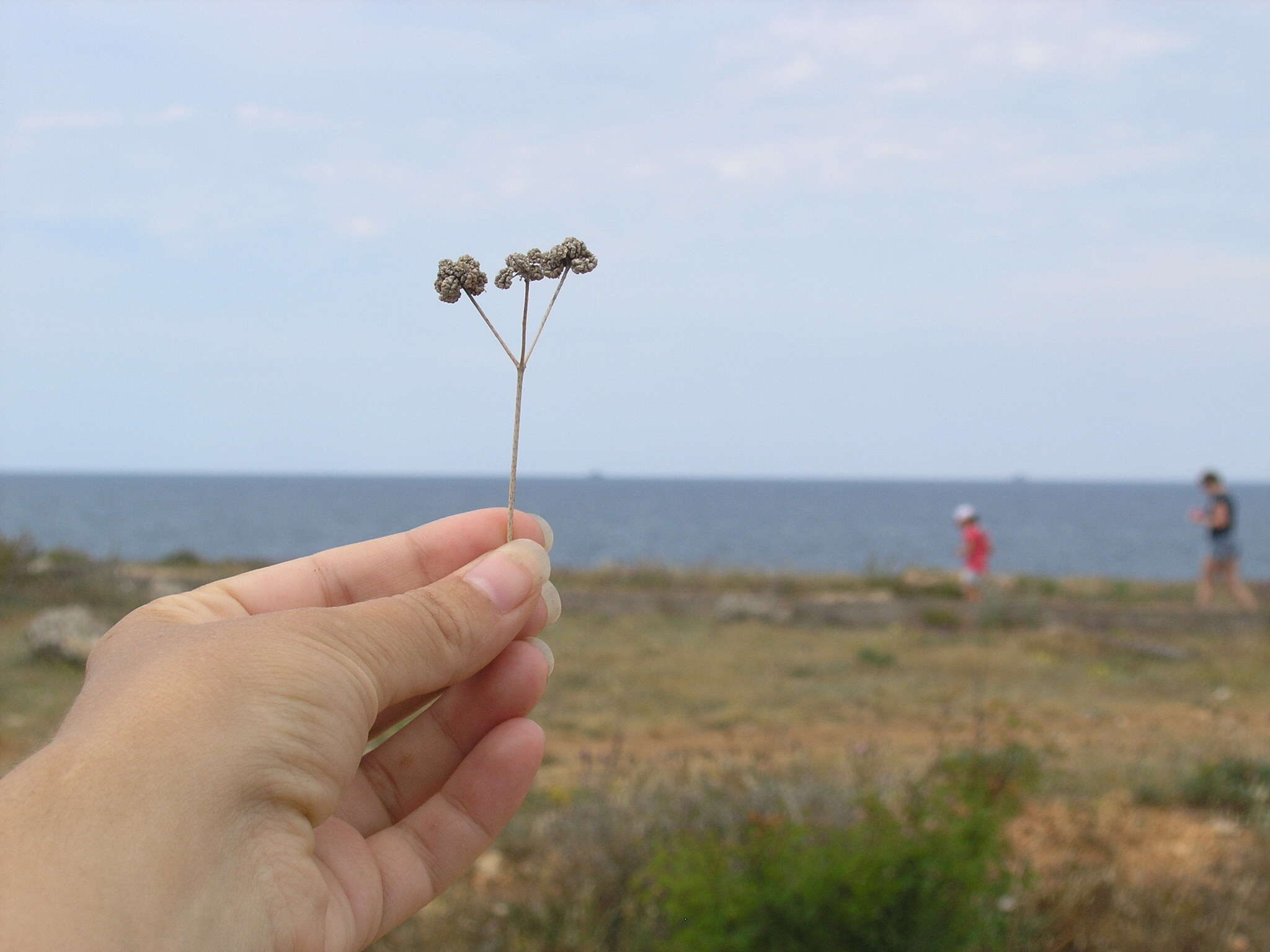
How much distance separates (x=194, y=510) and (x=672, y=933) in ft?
327

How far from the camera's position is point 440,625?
5.58 ft

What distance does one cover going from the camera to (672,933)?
383cm

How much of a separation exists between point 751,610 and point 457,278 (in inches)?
563

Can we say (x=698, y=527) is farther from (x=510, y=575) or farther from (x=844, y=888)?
(x=510, y=575)

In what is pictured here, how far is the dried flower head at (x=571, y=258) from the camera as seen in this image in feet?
5.76

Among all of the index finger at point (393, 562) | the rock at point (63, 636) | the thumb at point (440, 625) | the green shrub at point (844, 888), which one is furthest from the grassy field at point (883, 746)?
the thumb at point (440, 625)

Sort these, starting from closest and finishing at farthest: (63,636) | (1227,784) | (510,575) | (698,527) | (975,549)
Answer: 1. (510,575)
2. (1227,784)
3. (63,636)
4. (975,549)
5. (698,527)

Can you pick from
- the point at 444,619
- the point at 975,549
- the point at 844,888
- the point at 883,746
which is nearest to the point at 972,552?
the point at 975,549

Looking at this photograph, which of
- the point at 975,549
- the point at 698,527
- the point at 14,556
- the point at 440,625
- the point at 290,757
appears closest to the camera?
the point at 290,757

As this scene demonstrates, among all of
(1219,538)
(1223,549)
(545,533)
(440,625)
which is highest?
(545,533)

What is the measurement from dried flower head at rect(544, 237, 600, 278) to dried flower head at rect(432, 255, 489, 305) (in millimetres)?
122

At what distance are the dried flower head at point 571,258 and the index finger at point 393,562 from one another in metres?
0.52

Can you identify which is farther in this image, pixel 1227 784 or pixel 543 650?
pixel 1227 784

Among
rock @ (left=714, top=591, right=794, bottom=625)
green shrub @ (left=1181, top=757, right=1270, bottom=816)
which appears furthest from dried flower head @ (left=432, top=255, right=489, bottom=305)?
rock @ (left=714, top=591, right=794, bottom=625)
